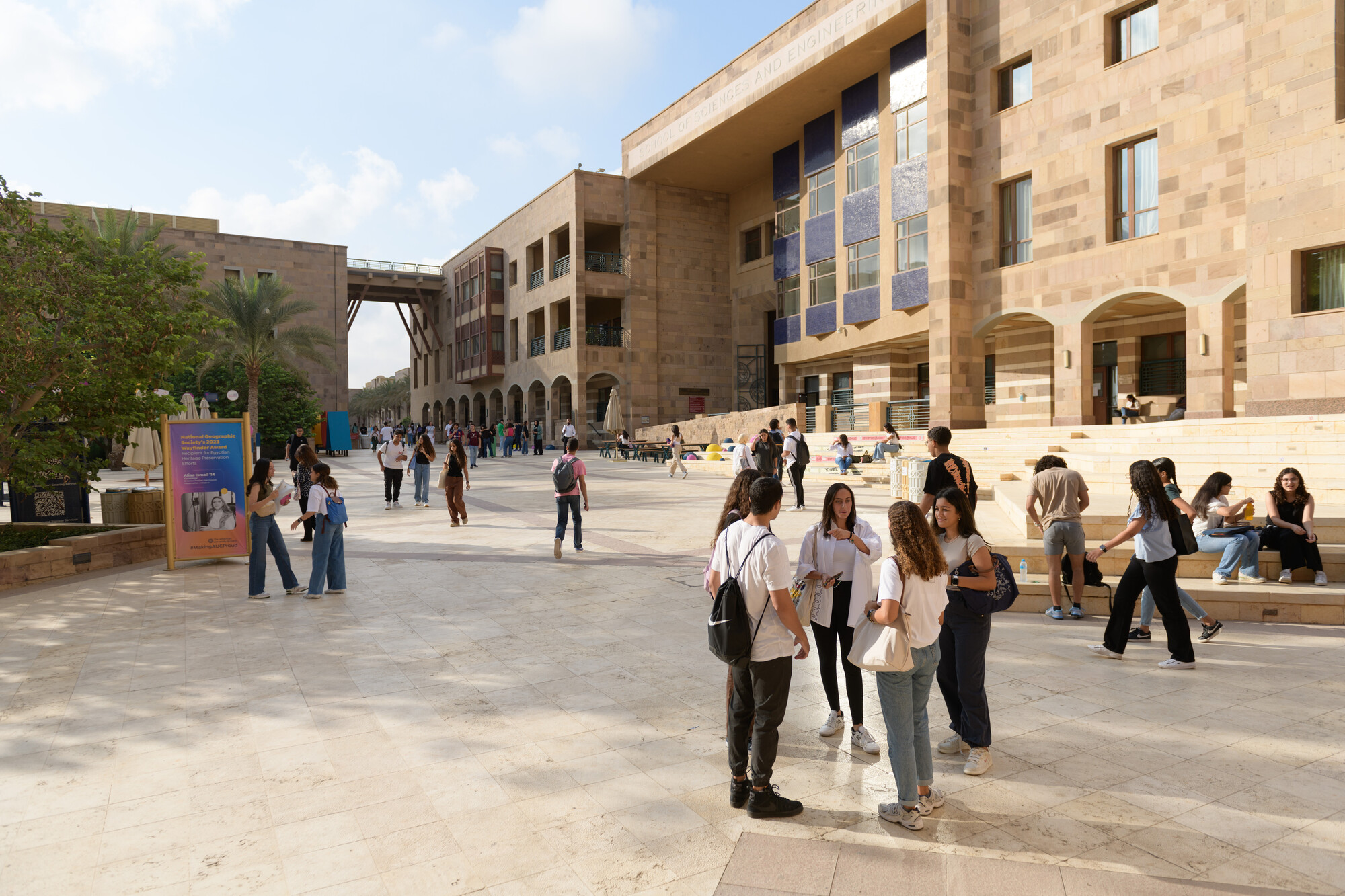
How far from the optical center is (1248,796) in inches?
149

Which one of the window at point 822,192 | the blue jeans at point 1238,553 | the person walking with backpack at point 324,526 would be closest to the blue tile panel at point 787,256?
the window at point 822,192

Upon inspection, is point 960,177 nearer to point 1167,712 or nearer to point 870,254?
point 870,254

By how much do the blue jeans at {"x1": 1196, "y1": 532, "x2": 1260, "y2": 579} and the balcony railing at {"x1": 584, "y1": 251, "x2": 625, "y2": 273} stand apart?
32.4m

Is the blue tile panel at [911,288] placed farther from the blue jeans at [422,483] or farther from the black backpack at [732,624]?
the black backpack at [732,624]

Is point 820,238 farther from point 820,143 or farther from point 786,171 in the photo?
point 786,171

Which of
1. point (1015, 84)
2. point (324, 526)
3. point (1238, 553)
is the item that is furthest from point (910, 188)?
point (324, 526)

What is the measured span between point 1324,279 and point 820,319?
16873 mm

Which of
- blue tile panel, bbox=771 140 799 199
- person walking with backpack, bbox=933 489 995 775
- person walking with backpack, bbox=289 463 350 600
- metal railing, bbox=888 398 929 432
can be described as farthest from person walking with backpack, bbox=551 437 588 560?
blue tile panel, bbox=771 140 799 199

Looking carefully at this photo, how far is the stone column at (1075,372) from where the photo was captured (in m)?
20.8

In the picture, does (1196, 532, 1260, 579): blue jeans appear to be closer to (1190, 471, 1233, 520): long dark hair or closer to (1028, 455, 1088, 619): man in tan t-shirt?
(1190, 471, 1233, 520): long dark hair

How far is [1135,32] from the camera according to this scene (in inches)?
771

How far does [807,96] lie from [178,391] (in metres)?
27.5

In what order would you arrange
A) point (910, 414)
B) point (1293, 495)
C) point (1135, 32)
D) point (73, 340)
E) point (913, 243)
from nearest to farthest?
point (1293, 495) < point (73, 340) < point (1135, 32) < point (913, 243) < point (910, 414)

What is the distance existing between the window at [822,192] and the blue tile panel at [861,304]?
13.1 feet
